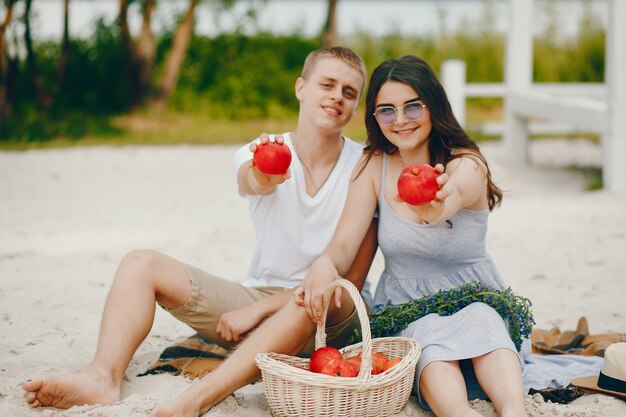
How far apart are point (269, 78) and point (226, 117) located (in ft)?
3.46

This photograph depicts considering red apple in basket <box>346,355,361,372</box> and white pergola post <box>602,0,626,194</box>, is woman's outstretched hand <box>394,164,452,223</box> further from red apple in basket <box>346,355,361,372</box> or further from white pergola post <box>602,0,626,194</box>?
white pergola post <box>602,0,626,194</box>

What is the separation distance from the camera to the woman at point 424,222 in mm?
3064

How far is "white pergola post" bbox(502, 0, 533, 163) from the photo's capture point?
10.2m

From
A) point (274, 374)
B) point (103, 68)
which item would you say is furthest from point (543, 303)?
point (103, 68)

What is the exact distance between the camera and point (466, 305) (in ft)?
10.5

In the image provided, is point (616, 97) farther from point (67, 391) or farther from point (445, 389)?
point (67, 391)

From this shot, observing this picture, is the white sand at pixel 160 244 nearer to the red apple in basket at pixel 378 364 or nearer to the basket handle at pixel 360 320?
the red apple in basket at pixel 378 364

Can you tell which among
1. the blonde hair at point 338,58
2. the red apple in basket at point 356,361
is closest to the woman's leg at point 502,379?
the red apple in basket at point 356,361

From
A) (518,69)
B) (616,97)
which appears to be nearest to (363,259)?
(616,97)

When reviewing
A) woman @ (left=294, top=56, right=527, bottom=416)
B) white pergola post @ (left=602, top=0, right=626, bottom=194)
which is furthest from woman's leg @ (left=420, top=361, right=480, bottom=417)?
white pergola post @ (left=602, top=0, right=626, bottom=194)

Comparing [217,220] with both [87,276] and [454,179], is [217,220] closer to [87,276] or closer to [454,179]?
[87,276]

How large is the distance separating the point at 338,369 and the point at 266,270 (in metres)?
0.79

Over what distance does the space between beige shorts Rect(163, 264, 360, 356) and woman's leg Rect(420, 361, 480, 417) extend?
20.7 inches

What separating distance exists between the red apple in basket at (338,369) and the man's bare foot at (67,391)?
2.59ft
